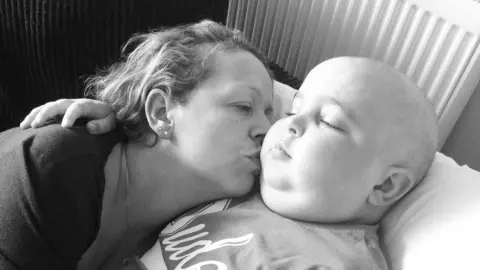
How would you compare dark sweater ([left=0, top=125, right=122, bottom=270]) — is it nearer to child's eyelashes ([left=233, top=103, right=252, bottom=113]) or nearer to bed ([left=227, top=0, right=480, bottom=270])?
child's eyelashes ([left=233, top=103, right=252, bottom=113])

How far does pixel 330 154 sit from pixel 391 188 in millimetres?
167

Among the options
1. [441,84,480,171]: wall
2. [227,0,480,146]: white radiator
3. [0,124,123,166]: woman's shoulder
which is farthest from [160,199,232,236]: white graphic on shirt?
[441,84,480,171]: wall

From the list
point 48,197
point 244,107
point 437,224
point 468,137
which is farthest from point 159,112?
point 468,137

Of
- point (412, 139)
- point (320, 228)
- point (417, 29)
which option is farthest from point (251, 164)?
point (417, 29)

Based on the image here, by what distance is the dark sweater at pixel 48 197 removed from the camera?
2.56 ft

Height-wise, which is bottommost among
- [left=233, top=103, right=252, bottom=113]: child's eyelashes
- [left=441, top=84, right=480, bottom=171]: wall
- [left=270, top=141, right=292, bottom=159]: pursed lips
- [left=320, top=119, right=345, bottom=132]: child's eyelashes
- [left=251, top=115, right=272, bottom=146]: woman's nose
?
Answer: [left=441, top=84, right=480, bottom=171]: wall

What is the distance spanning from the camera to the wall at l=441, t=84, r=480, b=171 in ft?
4.70

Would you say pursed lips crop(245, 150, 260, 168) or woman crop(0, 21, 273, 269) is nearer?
woman crop(0, 21, 273, 269)

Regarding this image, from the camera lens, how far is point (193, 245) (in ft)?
2.84

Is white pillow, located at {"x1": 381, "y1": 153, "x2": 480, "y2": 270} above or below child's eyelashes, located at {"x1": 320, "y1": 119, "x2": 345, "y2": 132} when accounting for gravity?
below

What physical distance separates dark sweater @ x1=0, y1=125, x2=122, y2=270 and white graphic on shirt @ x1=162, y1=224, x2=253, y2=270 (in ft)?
0.55

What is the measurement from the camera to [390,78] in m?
0.83

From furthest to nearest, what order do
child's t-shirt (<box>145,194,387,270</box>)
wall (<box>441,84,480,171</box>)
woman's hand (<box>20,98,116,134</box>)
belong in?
wall (<box>441,84,480,171</box>) < woman's hand (<box>20,98,116,134</box>) < child's t-shirt (<box>145,194,387,270</box>)

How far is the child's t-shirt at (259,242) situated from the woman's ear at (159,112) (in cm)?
21
